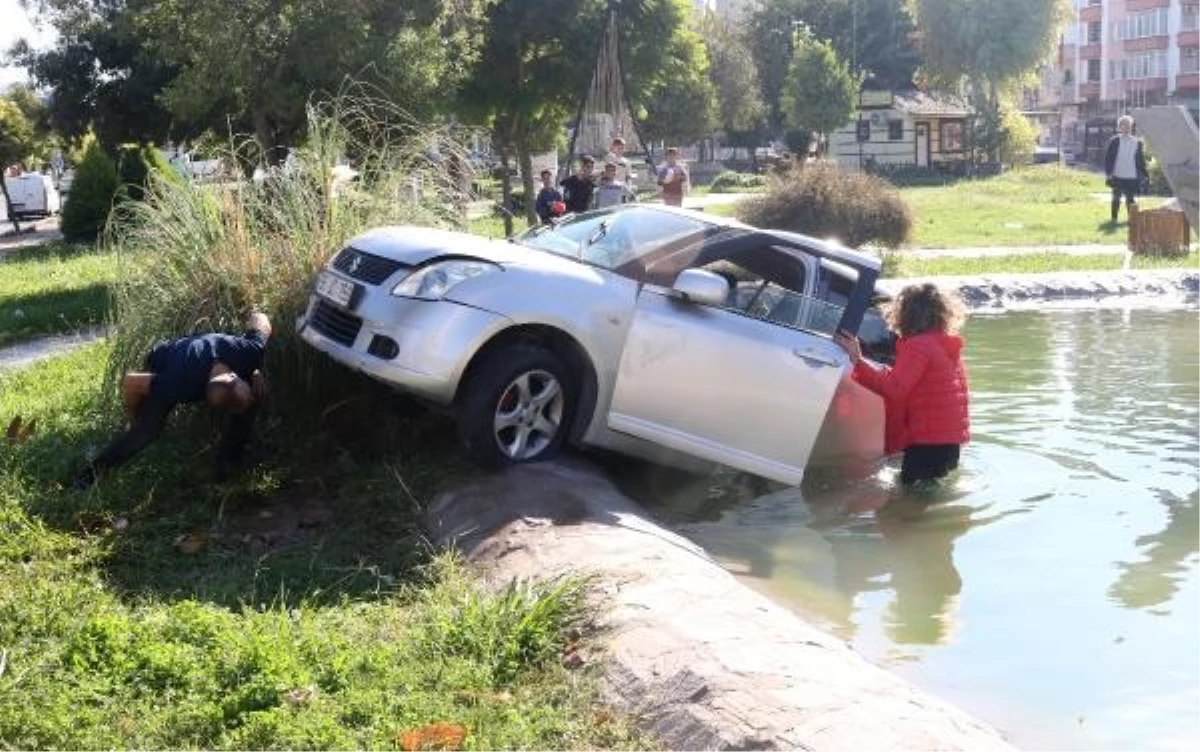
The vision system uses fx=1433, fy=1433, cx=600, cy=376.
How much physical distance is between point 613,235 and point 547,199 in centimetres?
925

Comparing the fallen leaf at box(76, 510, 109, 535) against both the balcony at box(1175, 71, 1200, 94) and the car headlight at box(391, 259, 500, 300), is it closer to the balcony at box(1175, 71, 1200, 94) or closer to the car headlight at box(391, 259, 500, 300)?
the car headlight at box(391, 259, 500, 300)

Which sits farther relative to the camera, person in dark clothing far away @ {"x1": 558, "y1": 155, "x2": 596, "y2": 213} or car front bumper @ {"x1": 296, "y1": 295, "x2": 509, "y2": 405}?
person in dark clothing far away @ {"x1": 558, "y1": 155, "x2": 596, "y2": 213}

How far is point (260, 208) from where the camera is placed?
8.61 m

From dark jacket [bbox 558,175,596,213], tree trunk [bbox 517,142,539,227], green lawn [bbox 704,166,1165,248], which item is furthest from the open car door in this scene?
tree trunk [bbox 517,142,539,227]

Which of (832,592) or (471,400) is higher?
(471,400)

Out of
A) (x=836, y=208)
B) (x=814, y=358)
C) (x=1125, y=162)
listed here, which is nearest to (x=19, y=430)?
(x=814, y=358)

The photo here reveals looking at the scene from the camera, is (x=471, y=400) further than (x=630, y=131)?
No

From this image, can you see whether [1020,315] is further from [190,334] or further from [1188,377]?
[190,334]

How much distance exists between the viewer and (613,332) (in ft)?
24.8

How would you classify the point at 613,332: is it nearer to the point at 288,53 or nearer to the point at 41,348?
the point at 41,348

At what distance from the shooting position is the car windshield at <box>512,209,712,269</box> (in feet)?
26.2

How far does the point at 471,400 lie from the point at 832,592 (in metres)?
2.00

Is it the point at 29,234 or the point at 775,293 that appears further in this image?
the point at 29,234

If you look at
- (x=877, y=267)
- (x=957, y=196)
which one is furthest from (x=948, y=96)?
(x=877, y=267)
